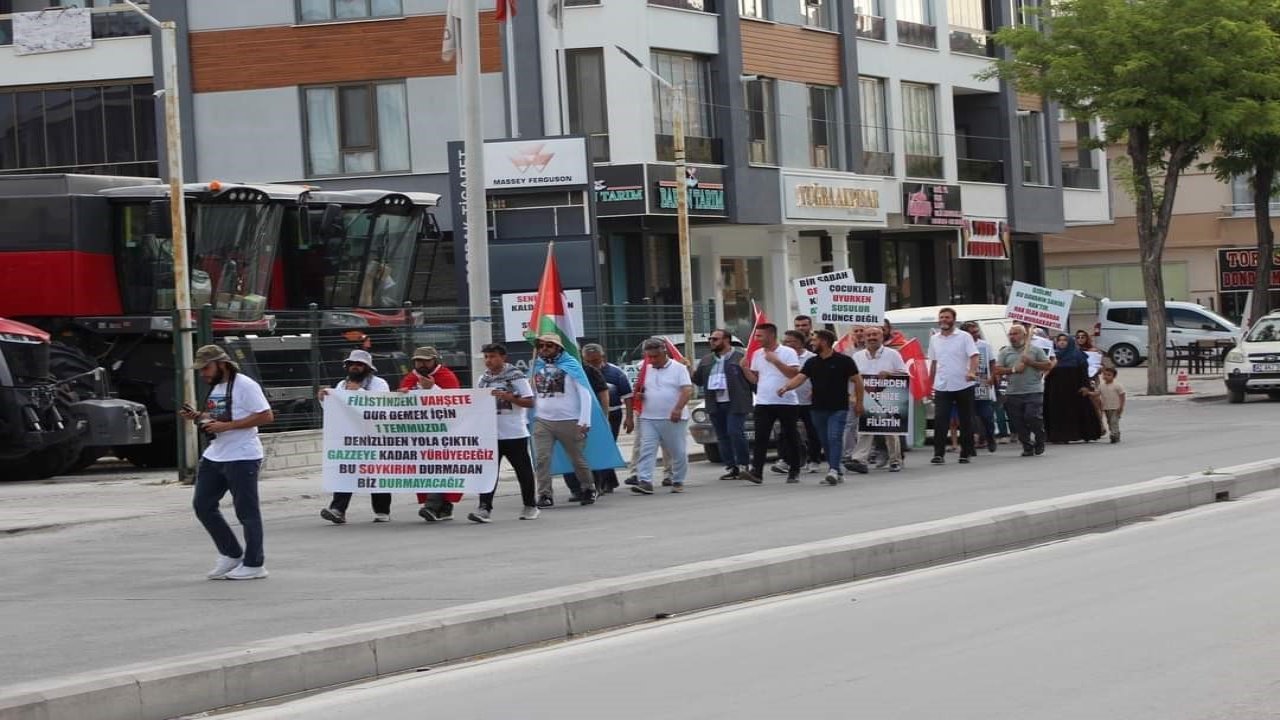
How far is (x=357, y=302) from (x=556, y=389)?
1248 centimetres

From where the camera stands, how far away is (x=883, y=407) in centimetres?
2122

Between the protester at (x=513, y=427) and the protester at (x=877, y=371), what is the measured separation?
5562mm

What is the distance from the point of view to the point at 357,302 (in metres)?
29.3

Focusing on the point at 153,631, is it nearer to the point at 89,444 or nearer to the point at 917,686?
the point at 917,686

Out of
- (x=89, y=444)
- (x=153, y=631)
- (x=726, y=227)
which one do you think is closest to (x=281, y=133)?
(x=726, y=227)

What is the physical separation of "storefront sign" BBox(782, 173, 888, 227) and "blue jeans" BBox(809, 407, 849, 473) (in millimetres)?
22579

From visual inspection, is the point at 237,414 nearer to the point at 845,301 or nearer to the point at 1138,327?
the point at 845,301

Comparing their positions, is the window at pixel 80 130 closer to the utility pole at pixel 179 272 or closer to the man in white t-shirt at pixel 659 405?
the utility pole at pixel 179 272

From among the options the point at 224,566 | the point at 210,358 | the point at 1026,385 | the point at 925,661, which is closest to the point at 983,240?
the point at 1026,385

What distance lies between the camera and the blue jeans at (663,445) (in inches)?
758

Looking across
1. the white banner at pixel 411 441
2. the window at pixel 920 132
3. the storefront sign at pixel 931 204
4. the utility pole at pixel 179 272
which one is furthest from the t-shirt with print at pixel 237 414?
the window at pixel 920 132

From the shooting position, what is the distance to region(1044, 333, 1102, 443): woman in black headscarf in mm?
24469

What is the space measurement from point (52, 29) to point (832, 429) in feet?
76.0

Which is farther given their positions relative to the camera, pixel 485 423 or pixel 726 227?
pixel 726 227
